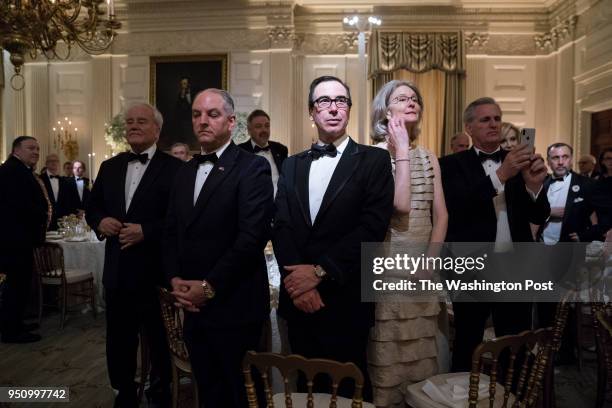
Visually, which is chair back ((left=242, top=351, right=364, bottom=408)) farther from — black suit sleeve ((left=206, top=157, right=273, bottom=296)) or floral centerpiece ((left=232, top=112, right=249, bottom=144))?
floral centerpiece ((left=232, top=112, right=249, bottom=144))

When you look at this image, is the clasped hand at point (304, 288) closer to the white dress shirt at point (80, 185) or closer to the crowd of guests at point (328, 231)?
the crowd of guests at point (328, 231)

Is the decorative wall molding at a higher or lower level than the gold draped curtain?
higher

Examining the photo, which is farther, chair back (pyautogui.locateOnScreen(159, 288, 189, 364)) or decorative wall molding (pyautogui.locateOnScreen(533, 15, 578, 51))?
decorative wall molding (pyautogui.locateOnScreen(533, 15, 578, 51))

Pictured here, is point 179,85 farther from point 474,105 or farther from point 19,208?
point 474,105

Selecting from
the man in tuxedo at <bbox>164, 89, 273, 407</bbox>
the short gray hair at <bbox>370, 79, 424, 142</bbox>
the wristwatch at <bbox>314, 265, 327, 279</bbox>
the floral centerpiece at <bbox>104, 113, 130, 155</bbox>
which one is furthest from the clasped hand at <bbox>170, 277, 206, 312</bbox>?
the floral centerpiece at <bbox>104, 113, 130, 155</bbox>

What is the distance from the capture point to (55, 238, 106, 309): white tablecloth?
5.38 meters

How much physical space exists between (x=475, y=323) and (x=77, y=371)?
293 centimetres

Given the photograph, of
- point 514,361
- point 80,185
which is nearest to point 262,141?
point 514,361

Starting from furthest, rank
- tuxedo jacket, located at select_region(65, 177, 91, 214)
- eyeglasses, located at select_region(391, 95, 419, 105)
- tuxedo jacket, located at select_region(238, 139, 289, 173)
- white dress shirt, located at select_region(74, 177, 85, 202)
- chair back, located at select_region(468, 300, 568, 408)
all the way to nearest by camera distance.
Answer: white dress shirt, located at select_region(74, 177, 85, 202) → tuxedo jacket, located at select_region(65, 177, 91, 214) → tuxedo jacket, located at select_region(238, 139, 289, 173) → eyeglasses, located at select_region(391, 95, 419, 105) → chair back, located at select_region(468, 300, 568, 408)

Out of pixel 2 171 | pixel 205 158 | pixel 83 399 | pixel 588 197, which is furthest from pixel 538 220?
pixel 2 171

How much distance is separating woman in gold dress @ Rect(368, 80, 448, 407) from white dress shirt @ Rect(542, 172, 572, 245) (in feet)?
9.24

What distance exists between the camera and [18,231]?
462 centimetres

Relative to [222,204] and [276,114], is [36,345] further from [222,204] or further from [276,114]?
[276,114]

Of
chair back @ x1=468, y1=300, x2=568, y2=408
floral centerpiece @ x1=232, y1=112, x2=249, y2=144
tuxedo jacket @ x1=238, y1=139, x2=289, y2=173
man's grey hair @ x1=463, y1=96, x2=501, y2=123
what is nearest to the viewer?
chair back @ x1=468, y1=300, x2=568, y2=408
